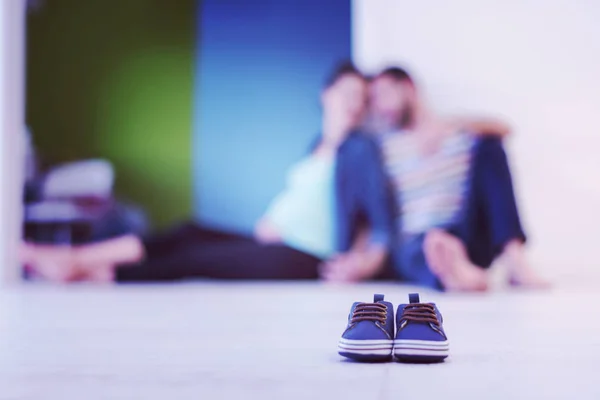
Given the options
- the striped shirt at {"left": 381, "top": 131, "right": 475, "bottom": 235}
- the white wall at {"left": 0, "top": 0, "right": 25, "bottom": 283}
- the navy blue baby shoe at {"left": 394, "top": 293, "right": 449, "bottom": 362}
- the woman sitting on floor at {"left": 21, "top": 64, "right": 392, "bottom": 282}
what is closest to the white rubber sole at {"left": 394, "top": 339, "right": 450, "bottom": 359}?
the navy blue baby shoe at {"left": 394, "top": 293, "right": 449, "bottom": 362}

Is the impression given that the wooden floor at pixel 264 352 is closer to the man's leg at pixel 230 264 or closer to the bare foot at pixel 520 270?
the bare foot at pixel 520 270

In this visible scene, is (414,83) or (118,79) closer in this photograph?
(414,83)

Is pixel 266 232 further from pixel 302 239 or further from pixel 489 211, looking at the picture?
pixel 489 211

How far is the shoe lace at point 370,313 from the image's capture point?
6.44ft

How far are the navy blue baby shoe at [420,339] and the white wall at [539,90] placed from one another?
3164 mm

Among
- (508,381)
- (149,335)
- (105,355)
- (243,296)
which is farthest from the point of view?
(243,296)

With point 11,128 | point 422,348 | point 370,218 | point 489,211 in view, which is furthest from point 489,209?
point 11,128

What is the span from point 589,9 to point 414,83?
1.15m

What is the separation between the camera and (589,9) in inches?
194

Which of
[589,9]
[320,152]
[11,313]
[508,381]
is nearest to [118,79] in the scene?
[320,152]

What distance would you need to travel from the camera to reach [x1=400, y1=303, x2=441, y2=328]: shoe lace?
1943 millimetres

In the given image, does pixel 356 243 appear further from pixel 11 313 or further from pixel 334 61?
pixel 11 313

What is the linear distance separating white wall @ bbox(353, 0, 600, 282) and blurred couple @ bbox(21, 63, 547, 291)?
0.93 ft

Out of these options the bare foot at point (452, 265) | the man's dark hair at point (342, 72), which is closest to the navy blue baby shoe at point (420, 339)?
the bare foot at point (452, 265)
